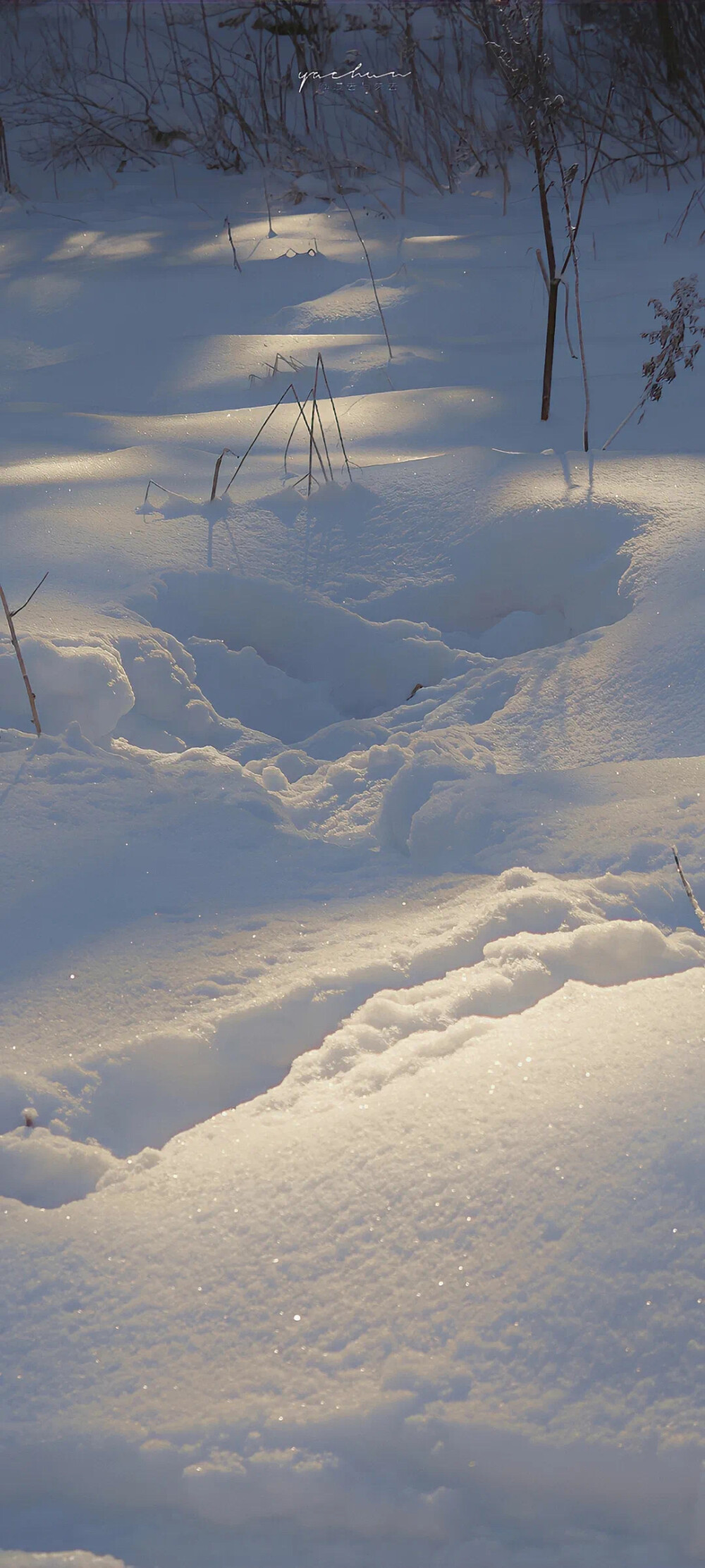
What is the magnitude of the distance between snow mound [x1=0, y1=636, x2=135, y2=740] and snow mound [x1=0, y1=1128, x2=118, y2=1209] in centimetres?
70

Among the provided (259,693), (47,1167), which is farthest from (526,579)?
(47,1167)

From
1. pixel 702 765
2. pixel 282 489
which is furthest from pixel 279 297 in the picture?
pixel 702 765

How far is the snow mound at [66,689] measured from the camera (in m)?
1.62

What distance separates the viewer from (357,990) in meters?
1.21

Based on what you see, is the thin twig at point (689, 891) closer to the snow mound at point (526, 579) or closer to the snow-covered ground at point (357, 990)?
the snow-covered ground at point (357, 990)

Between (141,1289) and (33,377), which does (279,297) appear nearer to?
(33,377)

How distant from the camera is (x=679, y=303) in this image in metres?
2.34

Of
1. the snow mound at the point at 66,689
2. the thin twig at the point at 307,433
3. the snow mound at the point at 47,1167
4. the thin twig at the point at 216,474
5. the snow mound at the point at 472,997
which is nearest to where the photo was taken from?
the snow mound at the point at 47,1167

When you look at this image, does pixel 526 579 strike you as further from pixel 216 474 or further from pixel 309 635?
pixel 216 474

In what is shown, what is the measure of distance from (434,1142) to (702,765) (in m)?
0.73

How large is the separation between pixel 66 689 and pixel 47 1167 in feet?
2.62
